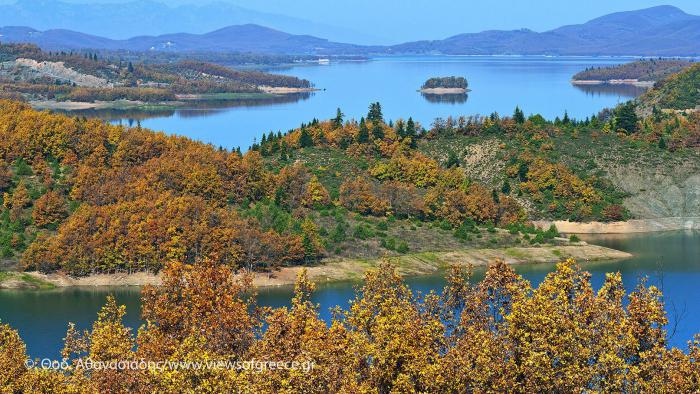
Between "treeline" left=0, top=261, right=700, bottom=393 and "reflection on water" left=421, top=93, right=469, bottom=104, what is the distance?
443 ft

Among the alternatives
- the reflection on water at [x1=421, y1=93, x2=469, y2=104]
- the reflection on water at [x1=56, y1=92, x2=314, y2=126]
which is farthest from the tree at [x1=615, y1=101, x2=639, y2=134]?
the reflection on water at [x1=421, y1=93, x2=469, y2=104]

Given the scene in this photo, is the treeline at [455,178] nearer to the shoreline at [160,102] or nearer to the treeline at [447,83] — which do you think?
the shoreline at [160,102]

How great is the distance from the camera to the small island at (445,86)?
7200 inches

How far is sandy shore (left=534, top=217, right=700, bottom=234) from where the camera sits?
6688 centimetres

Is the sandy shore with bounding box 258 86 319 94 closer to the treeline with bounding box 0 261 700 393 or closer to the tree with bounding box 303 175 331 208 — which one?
the tree with bounding box 303 175 331 208

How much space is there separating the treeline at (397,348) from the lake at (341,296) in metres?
12.4

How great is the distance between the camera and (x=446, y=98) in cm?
16850

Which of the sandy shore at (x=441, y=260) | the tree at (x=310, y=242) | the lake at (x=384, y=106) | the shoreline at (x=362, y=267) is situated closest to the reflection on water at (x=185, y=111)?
the lake at (x=384, y=106)

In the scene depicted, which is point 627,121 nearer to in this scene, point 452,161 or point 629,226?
point 629,226

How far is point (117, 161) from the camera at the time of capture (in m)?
64.0

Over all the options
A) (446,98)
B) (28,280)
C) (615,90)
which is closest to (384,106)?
(446,98)

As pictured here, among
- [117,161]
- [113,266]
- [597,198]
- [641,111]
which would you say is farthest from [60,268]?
[641,111]

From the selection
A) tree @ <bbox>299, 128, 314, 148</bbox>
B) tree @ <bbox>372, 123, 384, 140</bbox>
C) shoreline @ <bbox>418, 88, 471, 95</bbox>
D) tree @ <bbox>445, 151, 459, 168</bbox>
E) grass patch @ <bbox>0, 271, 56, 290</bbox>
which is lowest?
grass patch @ <bbox>0, 271, 56, 290</bbox>

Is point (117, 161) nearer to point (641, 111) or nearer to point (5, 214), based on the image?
point (5, 214)
